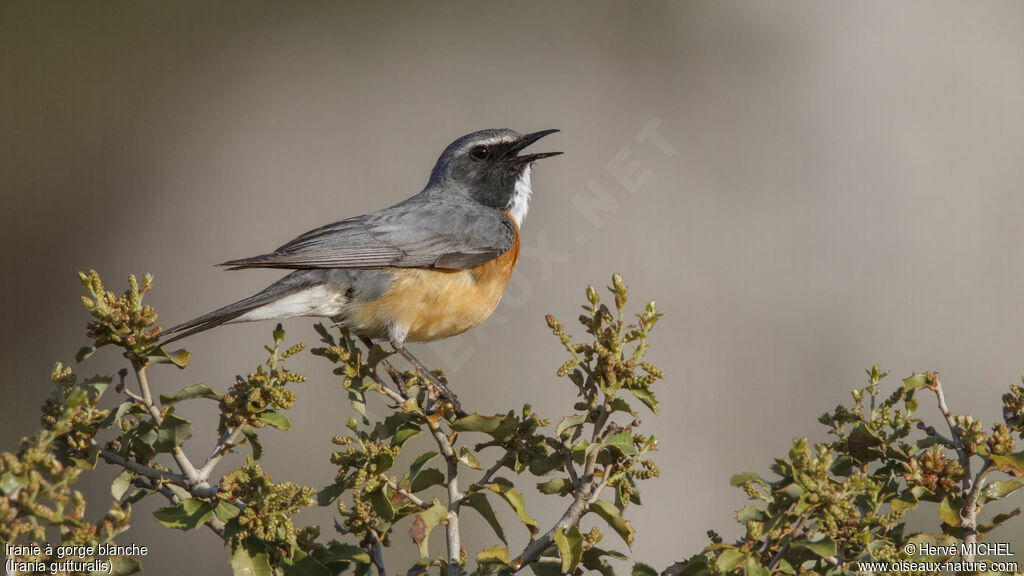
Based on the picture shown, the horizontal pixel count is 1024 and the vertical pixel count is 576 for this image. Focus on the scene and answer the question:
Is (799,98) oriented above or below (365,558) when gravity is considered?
above

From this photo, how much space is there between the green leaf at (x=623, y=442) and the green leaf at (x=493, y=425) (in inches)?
14.3

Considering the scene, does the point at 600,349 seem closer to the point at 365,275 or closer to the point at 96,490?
the point at 365,275

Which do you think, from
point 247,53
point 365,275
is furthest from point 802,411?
point 247,53

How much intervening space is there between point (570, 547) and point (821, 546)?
0.70m

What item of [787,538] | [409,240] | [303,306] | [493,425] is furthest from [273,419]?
[409,240]

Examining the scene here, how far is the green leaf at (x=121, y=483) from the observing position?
107 inches

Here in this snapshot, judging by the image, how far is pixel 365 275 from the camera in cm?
479

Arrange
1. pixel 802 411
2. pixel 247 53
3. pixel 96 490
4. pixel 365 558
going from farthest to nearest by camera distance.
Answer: pixel 247 53 → pixel 802 411 → pixel 96 490 → pixel 365 558

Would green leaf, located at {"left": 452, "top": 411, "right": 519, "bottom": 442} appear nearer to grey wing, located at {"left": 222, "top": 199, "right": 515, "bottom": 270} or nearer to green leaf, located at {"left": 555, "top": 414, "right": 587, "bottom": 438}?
green leaf, located at {"left": 555, "top": 414, "right": 587, "bottom": 438}

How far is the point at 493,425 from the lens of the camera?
288 cm

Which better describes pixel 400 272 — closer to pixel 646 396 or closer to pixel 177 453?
pixel 177 453

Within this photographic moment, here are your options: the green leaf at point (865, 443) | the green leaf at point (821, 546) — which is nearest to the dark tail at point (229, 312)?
the green leaf at point (821, 546)

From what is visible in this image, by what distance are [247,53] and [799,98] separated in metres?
6.40

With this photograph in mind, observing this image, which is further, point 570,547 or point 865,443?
point 865,443
